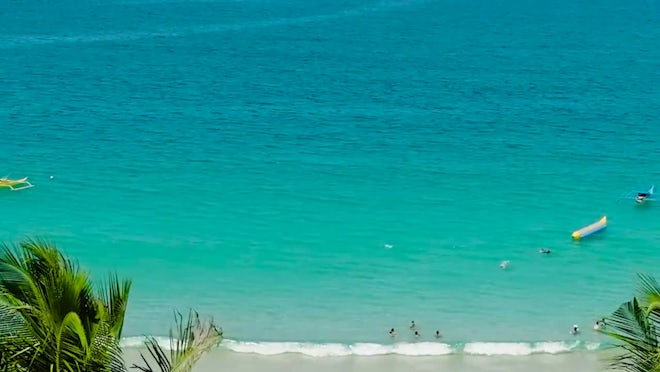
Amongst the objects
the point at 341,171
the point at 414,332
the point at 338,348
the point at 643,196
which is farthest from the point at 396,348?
the point at 341,171

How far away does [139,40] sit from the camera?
56906 millimetres

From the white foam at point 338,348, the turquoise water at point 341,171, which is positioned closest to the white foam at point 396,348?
the white foam at point 338,348

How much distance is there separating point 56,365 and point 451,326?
1537cm

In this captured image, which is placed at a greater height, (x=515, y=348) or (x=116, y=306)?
(x=515, y=348)

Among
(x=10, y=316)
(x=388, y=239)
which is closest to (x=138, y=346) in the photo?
(x=388, y=239)

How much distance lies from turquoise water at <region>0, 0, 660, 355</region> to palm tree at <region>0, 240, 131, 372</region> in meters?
13.2

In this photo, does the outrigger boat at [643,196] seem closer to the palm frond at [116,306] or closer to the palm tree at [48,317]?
the palm frond at [116,306]

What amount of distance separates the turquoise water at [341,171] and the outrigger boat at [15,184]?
21.3 inches

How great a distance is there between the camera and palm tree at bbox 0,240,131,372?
7.15 metres

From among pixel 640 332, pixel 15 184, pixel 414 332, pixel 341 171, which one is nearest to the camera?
pixel 640 332

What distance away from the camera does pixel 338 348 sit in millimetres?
20328

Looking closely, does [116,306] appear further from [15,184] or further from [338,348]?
[15,184]

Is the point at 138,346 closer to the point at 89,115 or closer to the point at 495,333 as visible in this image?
the point at 495,333

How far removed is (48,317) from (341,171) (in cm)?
2688
